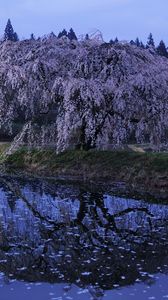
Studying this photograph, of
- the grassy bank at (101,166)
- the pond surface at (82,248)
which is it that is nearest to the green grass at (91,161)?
the grassy bank at (101,166)

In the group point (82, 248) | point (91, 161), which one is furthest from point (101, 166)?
point (82, 248)

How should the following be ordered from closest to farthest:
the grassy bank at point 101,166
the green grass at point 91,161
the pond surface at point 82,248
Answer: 1. the pond surface at point 82,248
2. the grassy bank at point 101,166
3. the green grass at point 91,161

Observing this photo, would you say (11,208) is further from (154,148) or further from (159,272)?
(154,148)

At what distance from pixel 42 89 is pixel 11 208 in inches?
356

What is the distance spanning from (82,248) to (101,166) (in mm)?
10464

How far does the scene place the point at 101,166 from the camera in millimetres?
21703

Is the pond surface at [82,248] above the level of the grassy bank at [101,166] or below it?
below

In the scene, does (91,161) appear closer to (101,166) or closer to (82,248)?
(101,166)

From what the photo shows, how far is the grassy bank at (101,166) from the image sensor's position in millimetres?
19500

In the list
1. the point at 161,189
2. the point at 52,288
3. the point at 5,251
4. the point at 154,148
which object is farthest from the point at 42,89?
the point at 52,288

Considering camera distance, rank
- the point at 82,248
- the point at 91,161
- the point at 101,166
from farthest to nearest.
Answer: the point at 91,161 → the point at 101,166 → the point at 82,248

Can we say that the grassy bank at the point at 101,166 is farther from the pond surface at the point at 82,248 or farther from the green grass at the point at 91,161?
the pond surface at the point at 82,248

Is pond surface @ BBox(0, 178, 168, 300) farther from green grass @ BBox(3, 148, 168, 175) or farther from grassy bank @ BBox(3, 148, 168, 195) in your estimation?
green grass @ BBox(3, 148, 168, 175)

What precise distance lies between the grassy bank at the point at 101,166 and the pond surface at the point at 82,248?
245cm
